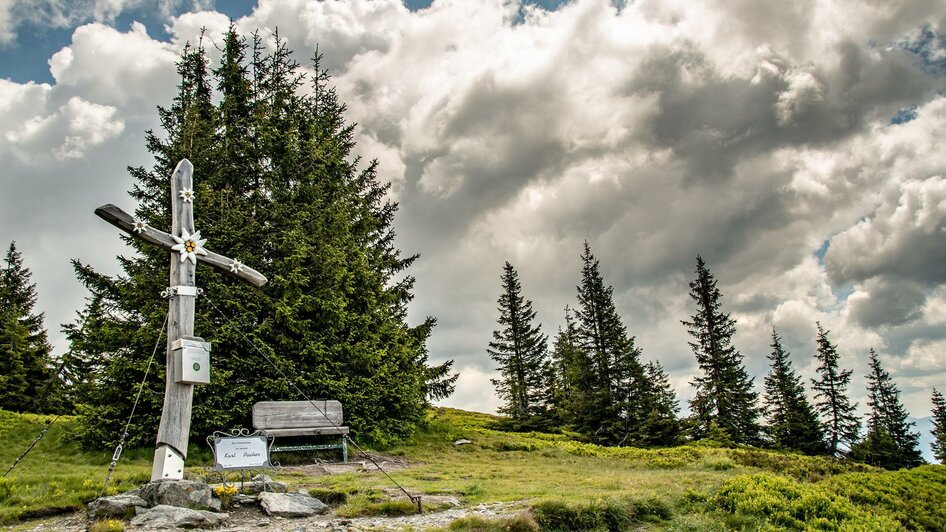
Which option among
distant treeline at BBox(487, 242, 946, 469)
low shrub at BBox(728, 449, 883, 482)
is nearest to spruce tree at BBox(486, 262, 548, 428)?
distant treeline at BBox(487, 242, 946, 469)

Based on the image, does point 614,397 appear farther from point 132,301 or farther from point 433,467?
point 132,301

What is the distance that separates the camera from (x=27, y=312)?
3894cm

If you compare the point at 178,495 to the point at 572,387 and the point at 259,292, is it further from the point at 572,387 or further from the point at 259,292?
the point at 572,387

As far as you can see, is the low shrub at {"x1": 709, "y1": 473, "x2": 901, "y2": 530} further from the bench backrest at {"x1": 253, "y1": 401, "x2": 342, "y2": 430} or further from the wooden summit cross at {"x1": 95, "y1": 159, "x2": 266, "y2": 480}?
the bench backrest at {"x1": 253, "y1": 401, "x2": 342, "y2": 430}

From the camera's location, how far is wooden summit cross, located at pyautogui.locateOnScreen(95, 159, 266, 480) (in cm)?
977

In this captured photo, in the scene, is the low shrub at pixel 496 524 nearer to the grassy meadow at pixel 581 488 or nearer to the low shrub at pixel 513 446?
Result: the grassy meadow at pixel 581 488

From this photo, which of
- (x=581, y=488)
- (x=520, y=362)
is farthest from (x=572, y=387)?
(x=581, y=488)

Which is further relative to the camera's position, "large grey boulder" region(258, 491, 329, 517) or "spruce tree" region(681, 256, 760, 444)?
"spruce tree" region(681, 256, 760, 444)

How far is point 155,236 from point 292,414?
7620 millimetres

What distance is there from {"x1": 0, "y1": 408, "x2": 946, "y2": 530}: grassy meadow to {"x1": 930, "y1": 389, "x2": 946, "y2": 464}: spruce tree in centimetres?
2888

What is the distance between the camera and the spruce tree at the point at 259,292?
1656 cm

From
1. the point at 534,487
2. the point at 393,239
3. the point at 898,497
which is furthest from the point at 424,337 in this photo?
the point at 898,497

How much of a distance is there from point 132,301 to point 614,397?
27267 mm

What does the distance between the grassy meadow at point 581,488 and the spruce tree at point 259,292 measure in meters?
1.64
